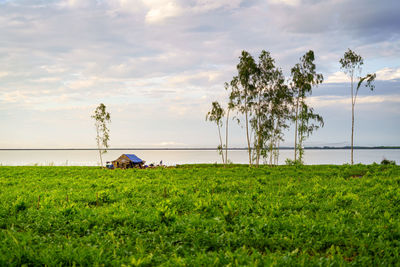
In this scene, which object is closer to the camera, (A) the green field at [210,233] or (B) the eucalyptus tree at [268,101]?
(A) the green field at [210,233]

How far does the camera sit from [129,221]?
8.67 metres

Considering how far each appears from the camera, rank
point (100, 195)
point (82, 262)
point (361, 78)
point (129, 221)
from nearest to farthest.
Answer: point (82, 262) < point (129, 221) < point (100, 195) < point (361, 78)

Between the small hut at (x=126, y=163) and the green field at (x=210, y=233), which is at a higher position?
the green field at (x=210, y=233)

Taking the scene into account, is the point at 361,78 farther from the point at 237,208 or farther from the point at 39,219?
the point at 39,219

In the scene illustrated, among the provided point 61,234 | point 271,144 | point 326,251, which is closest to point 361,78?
point 271,144

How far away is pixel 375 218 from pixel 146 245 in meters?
7.34

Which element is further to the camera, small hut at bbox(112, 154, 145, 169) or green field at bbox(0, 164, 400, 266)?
small hut at bbox(112, 154, 145, 169)

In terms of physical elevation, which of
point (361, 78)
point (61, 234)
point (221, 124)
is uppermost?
point (361, 78)

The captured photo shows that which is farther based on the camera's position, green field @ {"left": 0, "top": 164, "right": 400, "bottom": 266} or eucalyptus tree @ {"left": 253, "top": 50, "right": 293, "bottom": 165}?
eucalyptus tree @ {"left": 253, "top": 50, "right": 293, "bottom": 165}

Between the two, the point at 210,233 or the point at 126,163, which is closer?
the point at 210,233

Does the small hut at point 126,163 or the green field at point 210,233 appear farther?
the small hut at point 126,163

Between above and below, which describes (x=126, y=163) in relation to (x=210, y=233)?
below

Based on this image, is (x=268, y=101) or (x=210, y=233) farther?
(x=268, y=101)

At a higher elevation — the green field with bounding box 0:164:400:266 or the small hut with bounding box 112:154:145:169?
the green field with bounding box 0:164:400:266
